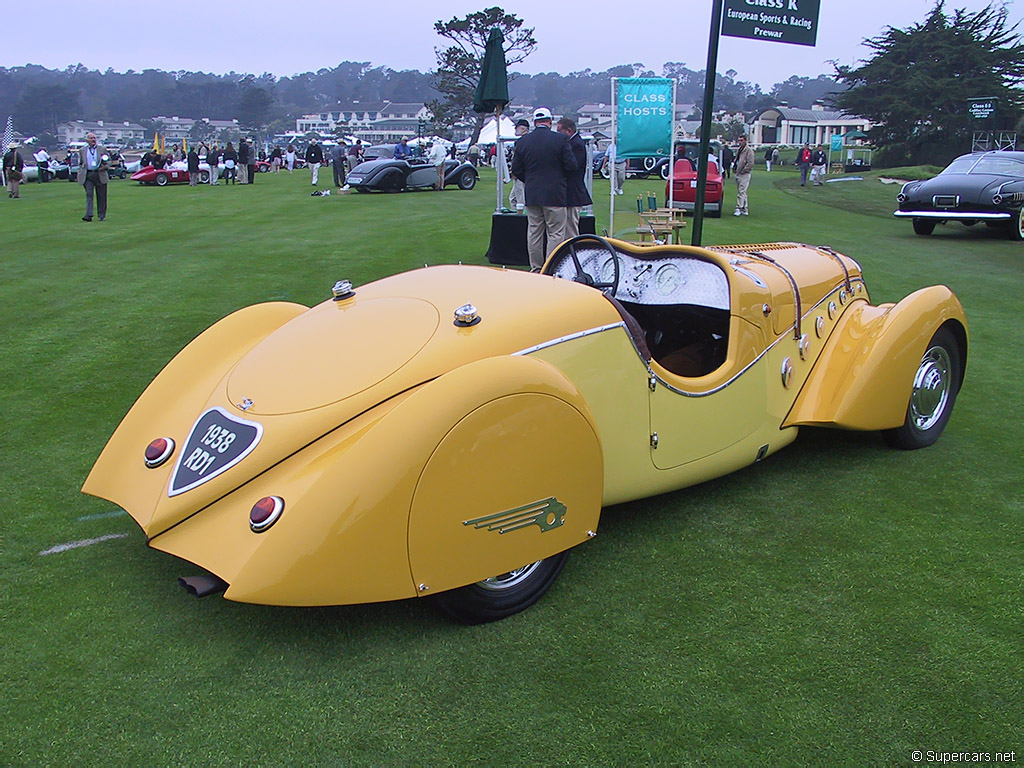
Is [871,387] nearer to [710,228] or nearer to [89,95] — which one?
[710,228]

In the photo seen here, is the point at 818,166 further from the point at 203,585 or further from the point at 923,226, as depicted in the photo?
the point at 203,585

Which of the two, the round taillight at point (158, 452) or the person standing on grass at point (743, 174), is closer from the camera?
the round taillight at point (158, 452)

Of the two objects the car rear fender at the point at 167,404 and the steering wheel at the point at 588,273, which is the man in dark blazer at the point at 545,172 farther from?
the car rear fender at the point at 167,404

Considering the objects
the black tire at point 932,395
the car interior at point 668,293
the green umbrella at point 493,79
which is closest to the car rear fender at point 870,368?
the black tire at point 932,395

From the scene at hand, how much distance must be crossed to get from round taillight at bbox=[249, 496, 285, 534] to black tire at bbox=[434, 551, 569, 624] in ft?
2.09

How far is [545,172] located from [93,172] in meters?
10.4

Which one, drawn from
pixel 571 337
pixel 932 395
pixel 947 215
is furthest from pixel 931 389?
pixel 947 215

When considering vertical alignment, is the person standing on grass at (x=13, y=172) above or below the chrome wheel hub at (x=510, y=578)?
above

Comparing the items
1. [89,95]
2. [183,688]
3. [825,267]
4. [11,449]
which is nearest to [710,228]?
[825,267]

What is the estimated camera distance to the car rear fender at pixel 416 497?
264 cm

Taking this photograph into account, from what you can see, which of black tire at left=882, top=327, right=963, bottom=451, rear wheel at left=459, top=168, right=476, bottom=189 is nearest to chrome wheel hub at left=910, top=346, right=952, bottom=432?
black tire at left=882, top=327, right=963, bottom=451

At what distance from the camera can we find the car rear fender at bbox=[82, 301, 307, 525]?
10.8 ft

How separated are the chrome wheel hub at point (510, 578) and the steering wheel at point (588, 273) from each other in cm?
168

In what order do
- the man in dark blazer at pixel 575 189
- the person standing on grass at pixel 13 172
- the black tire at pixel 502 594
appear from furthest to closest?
the person standing on grass at pixel 13 172, the man in dark blazer at pixel 575 189, the black tire at pixel 502 594
